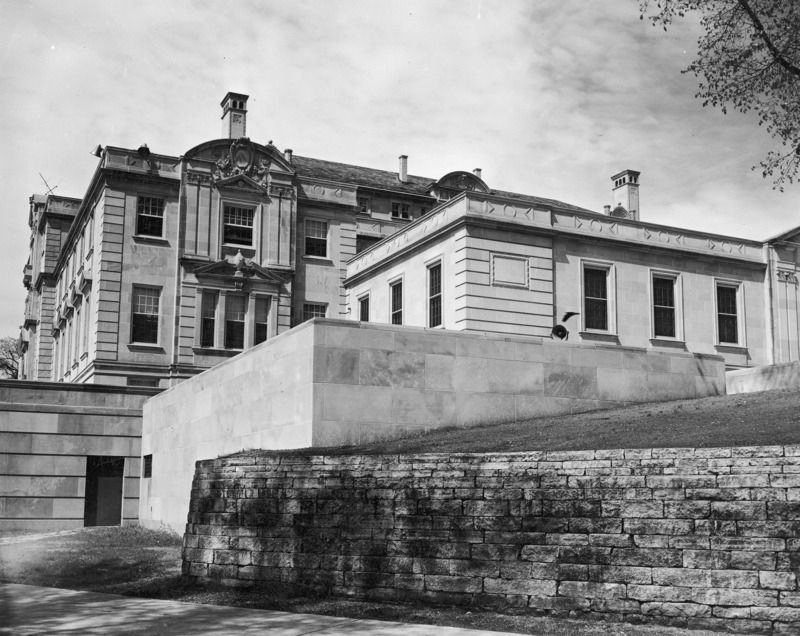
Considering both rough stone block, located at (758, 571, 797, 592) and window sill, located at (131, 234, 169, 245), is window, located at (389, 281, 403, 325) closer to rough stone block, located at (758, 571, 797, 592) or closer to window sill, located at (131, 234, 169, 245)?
window sill, located at (131, 234, 169, 245)

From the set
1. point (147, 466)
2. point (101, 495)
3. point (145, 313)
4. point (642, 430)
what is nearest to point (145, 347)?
point (145, 313)

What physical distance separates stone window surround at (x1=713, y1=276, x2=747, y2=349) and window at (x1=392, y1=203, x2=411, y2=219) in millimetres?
22844

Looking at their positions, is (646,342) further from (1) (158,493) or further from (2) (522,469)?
(2) (522,469)

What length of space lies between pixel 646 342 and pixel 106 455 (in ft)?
62.0

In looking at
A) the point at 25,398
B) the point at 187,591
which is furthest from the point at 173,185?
the point at 187,591

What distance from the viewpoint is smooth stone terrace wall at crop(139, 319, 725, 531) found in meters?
19.2

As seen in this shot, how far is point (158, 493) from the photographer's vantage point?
28859mm

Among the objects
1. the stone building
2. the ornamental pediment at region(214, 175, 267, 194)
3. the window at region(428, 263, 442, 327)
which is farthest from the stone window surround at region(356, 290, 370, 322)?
the ornamental pediment at region(214, 175, 267, 194)

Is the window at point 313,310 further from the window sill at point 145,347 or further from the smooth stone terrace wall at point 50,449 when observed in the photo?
the smooth stone terrace wall at point 50,449

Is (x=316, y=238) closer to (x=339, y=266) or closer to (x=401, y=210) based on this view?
(x=339, y=266)

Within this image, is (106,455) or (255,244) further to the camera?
(255,244)

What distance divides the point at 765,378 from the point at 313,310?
92.5 ft

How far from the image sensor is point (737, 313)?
3453 cm

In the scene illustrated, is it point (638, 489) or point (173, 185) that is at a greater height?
point (173, 185)
